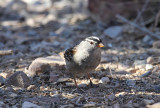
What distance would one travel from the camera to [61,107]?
489 cm

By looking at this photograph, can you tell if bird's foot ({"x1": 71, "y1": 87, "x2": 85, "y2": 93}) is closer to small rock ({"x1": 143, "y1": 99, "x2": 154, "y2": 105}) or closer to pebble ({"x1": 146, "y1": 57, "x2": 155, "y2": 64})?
small rock ({"x1": 143, "y1": 99, "x2": 154, "y2": 105})

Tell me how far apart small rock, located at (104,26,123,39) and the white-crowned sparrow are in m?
3.88

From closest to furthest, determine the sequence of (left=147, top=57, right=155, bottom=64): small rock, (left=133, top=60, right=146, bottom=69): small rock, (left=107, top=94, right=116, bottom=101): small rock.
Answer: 1. (left=107, top=94, right=116, bottom=101): small rock
2. (left=133, top=60, right=146, bottom=69): small rock
3. (left=147, top=57, right=155, bottom=64): small rock

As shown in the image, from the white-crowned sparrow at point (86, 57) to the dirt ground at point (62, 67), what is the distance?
0.45 m

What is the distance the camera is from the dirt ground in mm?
5219

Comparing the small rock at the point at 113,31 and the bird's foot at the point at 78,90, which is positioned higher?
the small rock at the point at 113,31

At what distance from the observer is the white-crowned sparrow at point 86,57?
18.9ft

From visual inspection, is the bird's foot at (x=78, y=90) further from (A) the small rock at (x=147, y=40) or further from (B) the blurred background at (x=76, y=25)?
(A) the small rock at (x=147, y=40)

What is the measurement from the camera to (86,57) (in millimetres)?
5781

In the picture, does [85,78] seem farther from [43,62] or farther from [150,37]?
[150,37]

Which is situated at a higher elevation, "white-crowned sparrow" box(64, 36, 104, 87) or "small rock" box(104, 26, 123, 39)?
"small rock" box(104, 26, 123, 39)

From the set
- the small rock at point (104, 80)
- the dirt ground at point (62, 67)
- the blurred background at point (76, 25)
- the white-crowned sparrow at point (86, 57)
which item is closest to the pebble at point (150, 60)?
the dirt ground at point (62, 67)

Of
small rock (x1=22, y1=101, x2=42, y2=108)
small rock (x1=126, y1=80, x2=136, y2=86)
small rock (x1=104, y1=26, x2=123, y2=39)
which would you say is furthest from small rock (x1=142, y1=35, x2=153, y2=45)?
small rock (x1=22, y1=101, x2=42, y2=108)

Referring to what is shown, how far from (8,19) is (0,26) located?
3.76 ft
